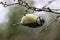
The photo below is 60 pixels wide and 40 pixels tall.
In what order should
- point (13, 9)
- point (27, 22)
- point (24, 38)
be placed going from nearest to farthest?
point (27, 22)
point (13, 9)
point (24, 38)

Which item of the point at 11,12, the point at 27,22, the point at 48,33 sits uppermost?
the point at 27,22

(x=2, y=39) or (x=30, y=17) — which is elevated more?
(x=30, y=17)

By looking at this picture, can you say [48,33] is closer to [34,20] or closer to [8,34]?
[8,34]

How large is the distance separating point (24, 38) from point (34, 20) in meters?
0.79

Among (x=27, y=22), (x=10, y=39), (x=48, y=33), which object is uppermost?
(x=27, y=22)

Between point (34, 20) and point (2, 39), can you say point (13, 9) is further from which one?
point (34, 20)

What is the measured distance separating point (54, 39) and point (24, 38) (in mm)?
247

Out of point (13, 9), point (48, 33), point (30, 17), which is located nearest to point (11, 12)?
point (13, 9)

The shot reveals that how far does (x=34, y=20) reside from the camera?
47 cm

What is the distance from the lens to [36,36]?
119 centimetres

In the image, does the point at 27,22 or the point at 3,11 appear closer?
the point at 27,22

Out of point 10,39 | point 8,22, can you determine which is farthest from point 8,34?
point 8,22

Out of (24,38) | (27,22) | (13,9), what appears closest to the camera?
(27,22)

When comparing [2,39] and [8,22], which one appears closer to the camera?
[8,22]
